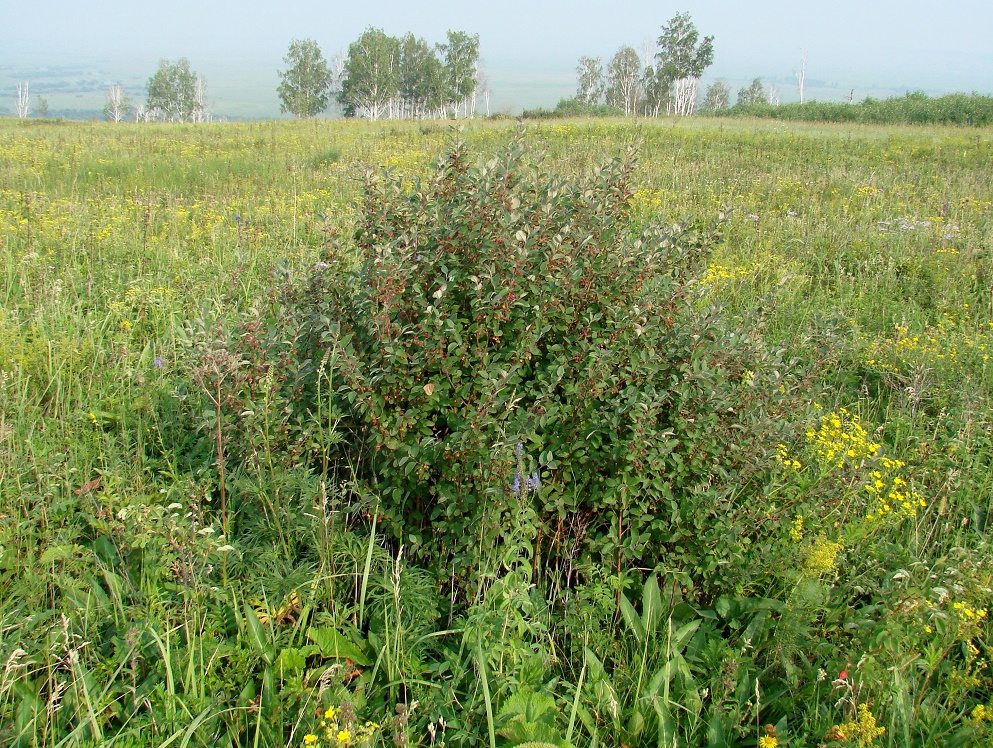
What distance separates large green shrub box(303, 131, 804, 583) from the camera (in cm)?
243

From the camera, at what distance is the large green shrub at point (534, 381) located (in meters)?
2.43

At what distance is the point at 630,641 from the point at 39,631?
2.14 metres

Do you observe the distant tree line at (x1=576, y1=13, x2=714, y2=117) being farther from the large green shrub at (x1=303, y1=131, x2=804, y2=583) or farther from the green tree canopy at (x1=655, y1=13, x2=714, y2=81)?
the large green shrub at (x1=303, y1=131, x2=804, y2=583)

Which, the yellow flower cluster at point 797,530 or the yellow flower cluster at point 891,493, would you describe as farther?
the yellow flower cluster at point 891,493

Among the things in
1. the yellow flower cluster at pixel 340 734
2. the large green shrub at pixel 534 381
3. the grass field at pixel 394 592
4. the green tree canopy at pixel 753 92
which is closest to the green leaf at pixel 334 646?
the grass field at pixel 394 592

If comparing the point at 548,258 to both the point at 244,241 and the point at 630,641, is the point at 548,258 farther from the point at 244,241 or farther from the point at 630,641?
the point at 244,241

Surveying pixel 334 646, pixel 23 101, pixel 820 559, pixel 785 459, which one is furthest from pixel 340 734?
pixel 23 101

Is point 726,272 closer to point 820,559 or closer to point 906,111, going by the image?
point 820,559

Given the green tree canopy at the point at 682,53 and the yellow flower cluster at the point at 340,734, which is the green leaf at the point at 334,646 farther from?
the green tree canopy at the point at 682,53

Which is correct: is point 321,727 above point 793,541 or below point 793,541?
below

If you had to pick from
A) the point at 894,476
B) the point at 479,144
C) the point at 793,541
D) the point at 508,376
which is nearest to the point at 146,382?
the point at 508,376

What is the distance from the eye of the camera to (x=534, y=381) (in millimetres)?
2686

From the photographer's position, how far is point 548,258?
259 centimetres

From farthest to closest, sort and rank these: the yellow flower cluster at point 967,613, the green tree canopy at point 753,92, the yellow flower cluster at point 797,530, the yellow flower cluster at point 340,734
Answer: the green tree canopy at point 753,92 < the yellow flower cluster at point 797,530 < the yellow flower cluster at point 967,613 < the yellow flower cluster at point 340,734
